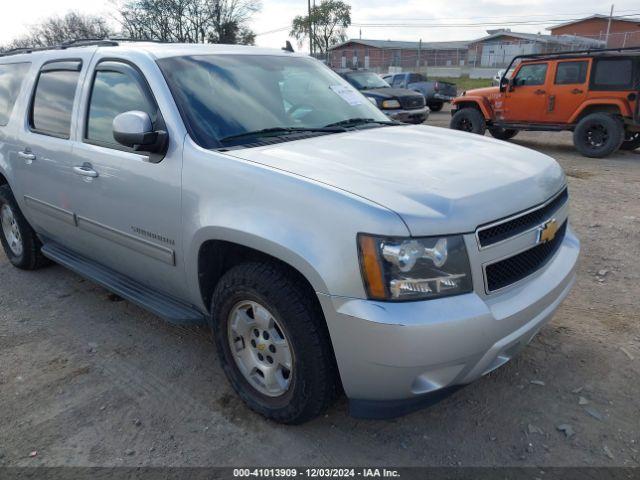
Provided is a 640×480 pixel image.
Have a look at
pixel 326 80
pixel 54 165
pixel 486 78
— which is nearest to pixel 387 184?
pixel 326 80

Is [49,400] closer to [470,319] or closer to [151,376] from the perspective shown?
[151,376]

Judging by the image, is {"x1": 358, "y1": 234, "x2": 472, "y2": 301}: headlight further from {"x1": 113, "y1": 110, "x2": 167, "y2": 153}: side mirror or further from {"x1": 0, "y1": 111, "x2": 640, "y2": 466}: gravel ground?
{"x1": 113, "y1": 110, "x2": 167, "y2": 153}: side mirror

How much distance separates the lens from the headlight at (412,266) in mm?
1988

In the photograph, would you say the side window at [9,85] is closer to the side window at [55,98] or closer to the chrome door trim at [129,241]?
the side window at [55,98]

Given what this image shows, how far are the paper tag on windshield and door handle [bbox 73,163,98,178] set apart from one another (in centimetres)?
170

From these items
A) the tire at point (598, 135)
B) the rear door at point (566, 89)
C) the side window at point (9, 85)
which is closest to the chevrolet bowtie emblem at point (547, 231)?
the side window at point (9, 85)

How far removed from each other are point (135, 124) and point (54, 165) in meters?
1.37

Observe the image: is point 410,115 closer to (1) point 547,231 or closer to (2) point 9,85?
(2) point 9,85

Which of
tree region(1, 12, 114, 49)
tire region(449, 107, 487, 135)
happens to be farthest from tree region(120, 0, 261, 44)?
tire region(449, 107, 487, 135)

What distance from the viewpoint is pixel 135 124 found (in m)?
2.64

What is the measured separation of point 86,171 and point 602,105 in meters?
9.87

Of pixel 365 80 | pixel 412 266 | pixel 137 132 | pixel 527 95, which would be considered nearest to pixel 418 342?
pixel 412 266

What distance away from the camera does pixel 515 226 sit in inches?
90.0

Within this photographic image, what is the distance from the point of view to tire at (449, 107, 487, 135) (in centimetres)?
1174
